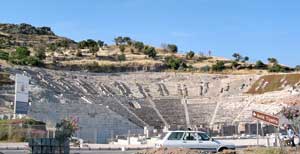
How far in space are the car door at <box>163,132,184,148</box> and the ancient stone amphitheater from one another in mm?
25759

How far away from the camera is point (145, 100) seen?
9331cm

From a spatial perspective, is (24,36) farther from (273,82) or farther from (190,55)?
(273,82)

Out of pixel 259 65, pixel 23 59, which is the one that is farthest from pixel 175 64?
pixel 23 59

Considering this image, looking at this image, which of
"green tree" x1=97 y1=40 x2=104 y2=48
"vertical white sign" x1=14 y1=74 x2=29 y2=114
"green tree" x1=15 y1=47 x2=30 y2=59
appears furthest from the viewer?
"green tree" x1=97 y1=40 x2=104 y2=48

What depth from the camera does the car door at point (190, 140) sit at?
3059cm

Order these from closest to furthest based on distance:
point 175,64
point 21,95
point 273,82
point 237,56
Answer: point 21,95 < point 273,82 < point 175,64 < point 237,56

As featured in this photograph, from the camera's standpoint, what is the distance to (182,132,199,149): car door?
1204 inches

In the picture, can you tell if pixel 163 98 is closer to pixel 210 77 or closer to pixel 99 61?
pixel 210 77

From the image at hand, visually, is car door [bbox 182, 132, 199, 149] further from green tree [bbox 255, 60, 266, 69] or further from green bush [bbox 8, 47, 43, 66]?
green tree [bbox 255, 60, 266, 69]

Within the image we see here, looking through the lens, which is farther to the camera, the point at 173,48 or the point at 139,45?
the point at 173,48

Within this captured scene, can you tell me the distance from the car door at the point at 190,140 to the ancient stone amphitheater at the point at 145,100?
25.9 meters

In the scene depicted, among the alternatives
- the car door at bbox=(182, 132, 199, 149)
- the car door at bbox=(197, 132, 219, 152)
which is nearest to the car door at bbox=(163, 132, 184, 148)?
the car door at bbox=(182, 132, 199, 149)

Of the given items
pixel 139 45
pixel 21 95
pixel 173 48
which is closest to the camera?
pixel 21 95

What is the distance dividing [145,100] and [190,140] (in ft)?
205
